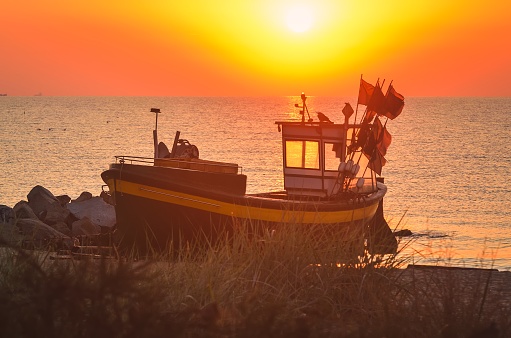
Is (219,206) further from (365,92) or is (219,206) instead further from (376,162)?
(365,92)

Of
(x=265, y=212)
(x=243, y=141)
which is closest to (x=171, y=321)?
(x=265, y=212)

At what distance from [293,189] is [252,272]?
1108cm

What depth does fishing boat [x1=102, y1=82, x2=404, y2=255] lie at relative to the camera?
60.9 feet

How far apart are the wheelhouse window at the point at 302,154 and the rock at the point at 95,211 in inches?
477

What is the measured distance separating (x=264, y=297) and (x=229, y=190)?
10.2 m

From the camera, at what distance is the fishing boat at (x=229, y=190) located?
731 inches

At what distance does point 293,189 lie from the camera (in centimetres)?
2036

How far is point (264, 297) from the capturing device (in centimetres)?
856

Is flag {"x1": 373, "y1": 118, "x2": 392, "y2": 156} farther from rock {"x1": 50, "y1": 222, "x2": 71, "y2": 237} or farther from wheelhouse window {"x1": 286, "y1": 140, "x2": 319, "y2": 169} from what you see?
rock {"x1": 50, "y1": 222, "x2": 71, "y2": 237}

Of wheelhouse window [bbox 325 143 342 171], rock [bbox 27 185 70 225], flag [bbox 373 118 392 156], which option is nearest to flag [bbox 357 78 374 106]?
flag [bbox 373 118 392 156]

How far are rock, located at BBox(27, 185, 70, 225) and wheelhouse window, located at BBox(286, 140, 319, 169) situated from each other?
40.1 ft

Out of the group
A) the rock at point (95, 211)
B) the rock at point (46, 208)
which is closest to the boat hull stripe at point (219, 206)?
the rock at point (46, 208)

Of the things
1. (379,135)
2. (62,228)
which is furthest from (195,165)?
(62,228)

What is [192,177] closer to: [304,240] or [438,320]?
[304,240]
